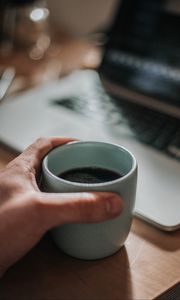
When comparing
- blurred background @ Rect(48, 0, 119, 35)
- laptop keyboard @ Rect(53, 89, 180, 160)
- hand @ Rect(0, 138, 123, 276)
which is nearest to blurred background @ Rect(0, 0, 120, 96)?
blurred background @ Rect(48, 0, 119, 35)

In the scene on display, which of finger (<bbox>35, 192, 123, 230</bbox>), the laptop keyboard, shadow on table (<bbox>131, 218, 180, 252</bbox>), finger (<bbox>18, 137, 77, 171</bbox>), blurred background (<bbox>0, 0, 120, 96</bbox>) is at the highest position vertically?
finger (<bbox>35, 192, 123, 230</bbox>)

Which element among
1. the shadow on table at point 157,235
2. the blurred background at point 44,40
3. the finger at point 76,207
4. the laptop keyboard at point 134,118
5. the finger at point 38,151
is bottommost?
the blurred background at point 44,40

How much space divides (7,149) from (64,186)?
0.26 m

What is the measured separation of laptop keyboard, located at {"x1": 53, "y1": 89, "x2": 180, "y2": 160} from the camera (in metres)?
0.72

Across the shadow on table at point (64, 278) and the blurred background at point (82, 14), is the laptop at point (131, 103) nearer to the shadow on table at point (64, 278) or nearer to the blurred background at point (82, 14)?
the shadow on table at point (64, 278)

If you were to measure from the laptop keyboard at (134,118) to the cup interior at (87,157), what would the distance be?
0.56ft

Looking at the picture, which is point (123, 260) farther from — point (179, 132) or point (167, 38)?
point (167, 38)

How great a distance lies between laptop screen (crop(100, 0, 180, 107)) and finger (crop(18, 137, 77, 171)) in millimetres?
314

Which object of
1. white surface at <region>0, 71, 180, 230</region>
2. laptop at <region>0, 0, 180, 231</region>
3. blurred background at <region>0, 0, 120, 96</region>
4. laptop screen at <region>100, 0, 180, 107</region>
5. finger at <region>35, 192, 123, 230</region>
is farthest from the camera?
blurred background at <region>0, 0, 120, 96</region>

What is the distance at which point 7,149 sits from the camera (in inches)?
28.1

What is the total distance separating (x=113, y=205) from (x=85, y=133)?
293 mm

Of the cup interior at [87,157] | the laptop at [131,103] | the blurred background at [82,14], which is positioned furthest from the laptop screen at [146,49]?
the cup interior at [87,157]

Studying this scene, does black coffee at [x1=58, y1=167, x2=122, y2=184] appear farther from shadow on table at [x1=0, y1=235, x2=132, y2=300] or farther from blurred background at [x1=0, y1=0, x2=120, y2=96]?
blurred background at [x1=0, y1=0, x2=120, y2=96]

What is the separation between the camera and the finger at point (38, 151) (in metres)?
0.54
